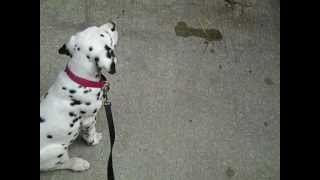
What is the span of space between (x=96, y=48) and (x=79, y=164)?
3.48ft

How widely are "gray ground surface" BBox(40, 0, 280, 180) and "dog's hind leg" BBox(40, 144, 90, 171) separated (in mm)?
85

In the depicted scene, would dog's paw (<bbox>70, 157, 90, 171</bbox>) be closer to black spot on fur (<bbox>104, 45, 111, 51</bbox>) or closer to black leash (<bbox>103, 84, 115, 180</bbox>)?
black leash (<bbox>103, 84, 115, 180</bbox>)

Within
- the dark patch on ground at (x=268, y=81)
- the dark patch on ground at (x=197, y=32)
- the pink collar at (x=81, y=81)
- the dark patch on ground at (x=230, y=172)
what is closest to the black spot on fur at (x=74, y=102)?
the pink collar at (x=81, y=81)

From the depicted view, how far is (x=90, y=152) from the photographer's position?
3.55 m

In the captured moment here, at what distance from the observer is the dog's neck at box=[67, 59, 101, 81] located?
Result: 2.87 meters

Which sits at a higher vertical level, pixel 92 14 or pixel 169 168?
pixel 92 14

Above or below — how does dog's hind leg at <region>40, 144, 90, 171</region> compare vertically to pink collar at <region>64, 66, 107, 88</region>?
below

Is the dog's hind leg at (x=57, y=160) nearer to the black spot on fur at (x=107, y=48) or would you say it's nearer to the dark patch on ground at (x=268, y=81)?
the black spot on fur at (x=107, y=48)

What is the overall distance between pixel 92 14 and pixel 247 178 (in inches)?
87.1

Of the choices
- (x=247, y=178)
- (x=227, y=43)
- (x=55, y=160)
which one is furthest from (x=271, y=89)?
(x=55, y=160)

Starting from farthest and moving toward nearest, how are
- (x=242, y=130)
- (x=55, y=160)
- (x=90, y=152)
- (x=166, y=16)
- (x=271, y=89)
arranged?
(x=166, y=16)
(x=271, y=89)
(x=242, y=130)
(x=90, y=152)
(x=55, y=160)

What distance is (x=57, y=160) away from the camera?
10.2 feet

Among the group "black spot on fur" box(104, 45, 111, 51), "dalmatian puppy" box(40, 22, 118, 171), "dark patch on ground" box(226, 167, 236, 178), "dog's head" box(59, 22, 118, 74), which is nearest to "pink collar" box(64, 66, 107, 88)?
"dalmatian puppy" box(40, 22, 118, 171)

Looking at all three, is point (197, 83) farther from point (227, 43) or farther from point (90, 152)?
point (90, 152)
